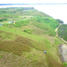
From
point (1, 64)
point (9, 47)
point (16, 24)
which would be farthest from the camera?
point (16, 24)

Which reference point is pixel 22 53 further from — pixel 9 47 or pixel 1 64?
pixel 1 64

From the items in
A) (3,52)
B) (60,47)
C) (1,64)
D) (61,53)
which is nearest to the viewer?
(1,64)

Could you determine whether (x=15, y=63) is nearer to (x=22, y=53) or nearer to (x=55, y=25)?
(x=22, y=53)

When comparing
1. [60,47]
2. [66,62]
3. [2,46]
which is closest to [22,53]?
[2,46]

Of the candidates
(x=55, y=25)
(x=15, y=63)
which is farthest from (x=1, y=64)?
(x=55, y=25)

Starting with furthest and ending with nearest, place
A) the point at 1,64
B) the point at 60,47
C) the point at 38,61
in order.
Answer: the point at 60,47 → the point at 38,61 → the point at 1,64

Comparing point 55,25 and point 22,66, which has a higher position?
point 22,66

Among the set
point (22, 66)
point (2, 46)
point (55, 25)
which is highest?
point (2, 46)

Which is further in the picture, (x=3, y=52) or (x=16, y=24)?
(x=16, y=24)

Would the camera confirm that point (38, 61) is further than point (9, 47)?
No
